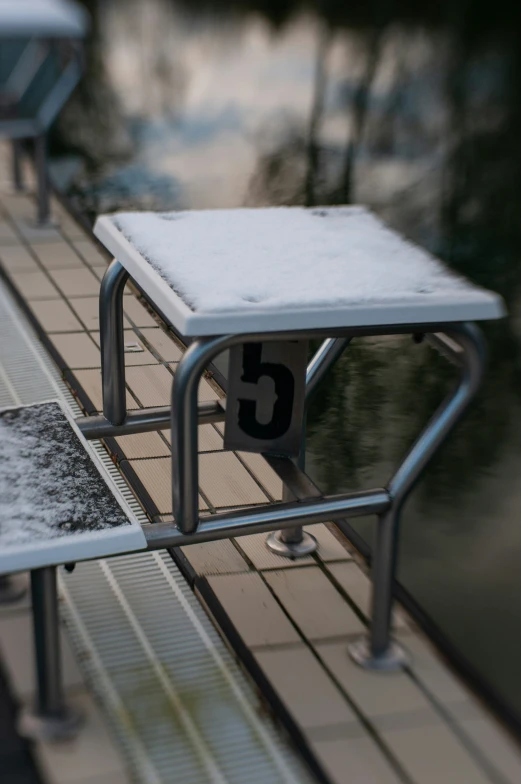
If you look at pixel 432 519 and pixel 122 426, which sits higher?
pixel 122 426

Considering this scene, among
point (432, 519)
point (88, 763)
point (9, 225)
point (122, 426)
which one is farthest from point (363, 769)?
point (9, 225)

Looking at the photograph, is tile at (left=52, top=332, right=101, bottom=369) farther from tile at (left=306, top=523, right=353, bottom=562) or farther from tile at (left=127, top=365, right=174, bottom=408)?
tile at (left=306, top=523, right=353, bottom=562)

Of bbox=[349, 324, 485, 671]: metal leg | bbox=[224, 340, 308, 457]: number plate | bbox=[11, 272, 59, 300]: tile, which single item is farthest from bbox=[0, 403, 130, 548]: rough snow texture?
bbox=[11, 272, 59, 300]: tile

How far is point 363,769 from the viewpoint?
5.59 ft

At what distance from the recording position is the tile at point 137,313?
11.8ft

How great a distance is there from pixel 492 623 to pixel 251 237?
97cm

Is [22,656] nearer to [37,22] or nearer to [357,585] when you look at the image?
[357,585]

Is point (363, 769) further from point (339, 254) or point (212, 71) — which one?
point (212, 71)

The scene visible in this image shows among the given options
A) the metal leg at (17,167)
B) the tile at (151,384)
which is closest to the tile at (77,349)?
the tile at (151,384)

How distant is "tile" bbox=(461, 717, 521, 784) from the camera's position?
1720mm

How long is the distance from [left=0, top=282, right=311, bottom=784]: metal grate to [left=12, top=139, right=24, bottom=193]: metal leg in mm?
3080

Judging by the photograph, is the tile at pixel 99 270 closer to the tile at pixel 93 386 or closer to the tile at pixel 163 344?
the tile at pixel 163 344

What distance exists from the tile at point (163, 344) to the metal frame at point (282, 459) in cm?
117

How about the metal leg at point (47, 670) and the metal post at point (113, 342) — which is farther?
the metal post at point (113, 342)
